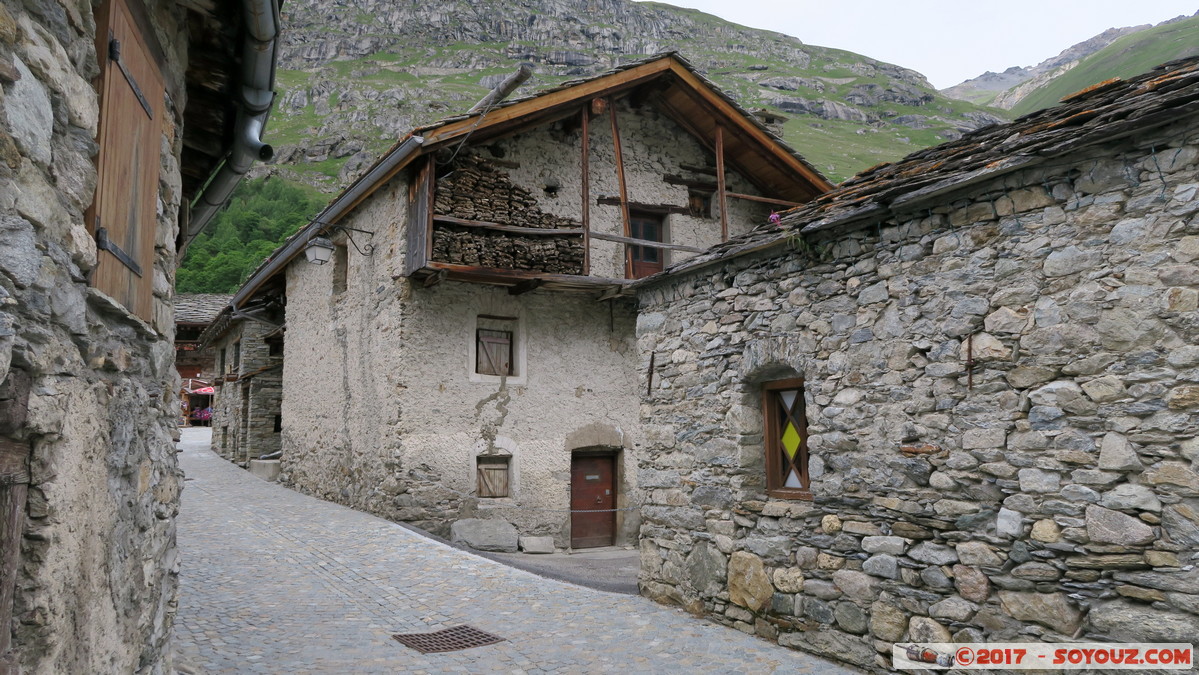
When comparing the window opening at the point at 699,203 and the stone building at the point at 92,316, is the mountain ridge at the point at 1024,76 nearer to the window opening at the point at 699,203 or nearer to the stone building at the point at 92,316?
the window opening at the point at 699,203

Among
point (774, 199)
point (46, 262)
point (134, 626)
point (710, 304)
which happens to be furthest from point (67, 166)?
point (774, 199)

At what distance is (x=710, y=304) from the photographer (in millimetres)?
6547

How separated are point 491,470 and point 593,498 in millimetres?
1700

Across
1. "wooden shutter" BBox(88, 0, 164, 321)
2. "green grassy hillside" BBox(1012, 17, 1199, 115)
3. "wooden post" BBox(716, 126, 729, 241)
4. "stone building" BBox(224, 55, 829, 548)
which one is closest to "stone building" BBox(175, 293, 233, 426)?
"stone building" BBox(224, 55, 829, 548)

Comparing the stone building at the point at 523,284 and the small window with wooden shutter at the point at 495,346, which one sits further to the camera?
the small window with wooden shutter at the point at 495,346

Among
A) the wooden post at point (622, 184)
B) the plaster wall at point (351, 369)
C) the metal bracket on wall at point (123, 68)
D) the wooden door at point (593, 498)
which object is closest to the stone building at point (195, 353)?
the plaster wall at point (351, 369)

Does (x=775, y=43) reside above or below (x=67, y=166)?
above

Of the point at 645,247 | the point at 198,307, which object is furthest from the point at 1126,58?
the point at 645,247

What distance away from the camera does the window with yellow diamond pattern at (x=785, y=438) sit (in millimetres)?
5871

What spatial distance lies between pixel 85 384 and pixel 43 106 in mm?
854

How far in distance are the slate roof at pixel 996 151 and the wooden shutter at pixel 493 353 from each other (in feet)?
16.7

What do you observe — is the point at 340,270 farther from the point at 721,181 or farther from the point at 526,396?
the point at 721,181

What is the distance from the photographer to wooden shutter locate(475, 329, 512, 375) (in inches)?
428

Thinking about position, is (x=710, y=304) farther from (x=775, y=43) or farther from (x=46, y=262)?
(x=775, y=43)
